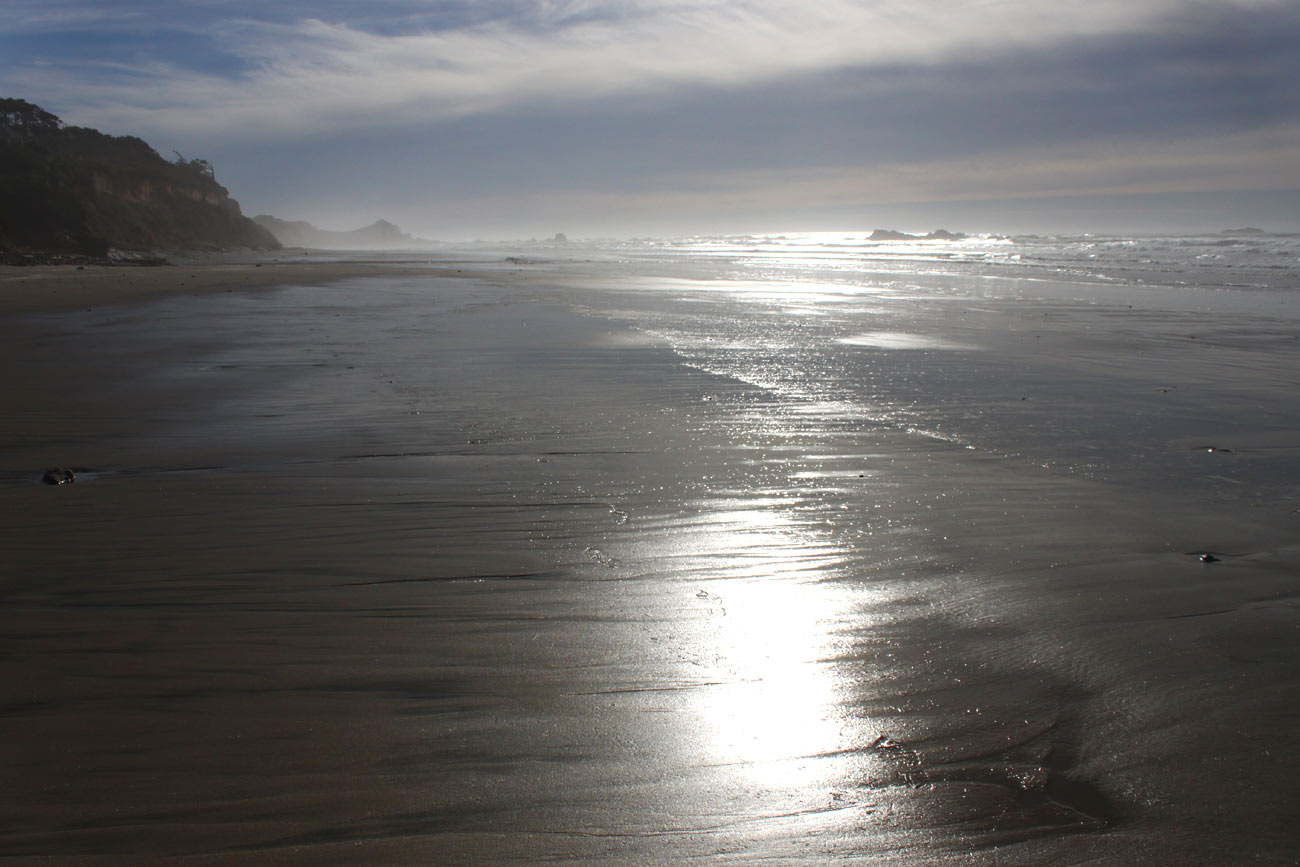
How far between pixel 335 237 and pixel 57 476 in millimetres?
191698

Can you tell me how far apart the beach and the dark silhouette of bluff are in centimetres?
3493

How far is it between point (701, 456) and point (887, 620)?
8.30 feet

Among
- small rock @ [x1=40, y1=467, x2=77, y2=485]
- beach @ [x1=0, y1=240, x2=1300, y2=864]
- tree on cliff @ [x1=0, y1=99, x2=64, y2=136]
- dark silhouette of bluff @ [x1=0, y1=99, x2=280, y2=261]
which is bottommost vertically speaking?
beach @ [x1=0, y1=240, x2=1300, y2=864]

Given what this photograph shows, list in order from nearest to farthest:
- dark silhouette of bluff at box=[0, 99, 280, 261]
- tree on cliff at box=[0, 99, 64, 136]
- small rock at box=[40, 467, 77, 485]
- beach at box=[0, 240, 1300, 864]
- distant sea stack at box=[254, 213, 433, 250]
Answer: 1. beach at box=[0, 240, 1300, 864]
2. small rock at box=[40, 467, 77, 485]
3. dark silhouette of bluff at box=[0, 99, 280, 261]
4. tree on cliff at box=[0, 99, 64, 136]
5. distant sea stack at box=[254, 213, 433, 250]

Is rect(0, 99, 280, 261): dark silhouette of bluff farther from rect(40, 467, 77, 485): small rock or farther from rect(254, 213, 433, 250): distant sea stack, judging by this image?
rect(254, 213, 433, 250): distant sea stack

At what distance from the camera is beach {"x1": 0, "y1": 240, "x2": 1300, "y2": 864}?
2107 mm

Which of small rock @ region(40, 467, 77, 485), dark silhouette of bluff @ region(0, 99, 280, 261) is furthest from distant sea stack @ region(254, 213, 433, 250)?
small rock @ region(40, 467, 77, 485)

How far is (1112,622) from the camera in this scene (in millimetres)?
3195

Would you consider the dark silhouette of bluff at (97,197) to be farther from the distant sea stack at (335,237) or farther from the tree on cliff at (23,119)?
the distant sea stack at (335,237)

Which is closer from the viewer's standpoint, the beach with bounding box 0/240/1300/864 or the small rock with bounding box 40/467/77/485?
the beach with bounding box 0/240/1300/864

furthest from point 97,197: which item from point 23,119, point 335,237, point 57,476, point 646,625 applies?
point 335,237

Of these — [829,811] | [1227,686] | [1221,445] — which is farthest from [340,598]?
[1221,445]

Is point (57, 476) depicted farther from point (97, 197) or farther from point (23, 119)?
point (23, 119)

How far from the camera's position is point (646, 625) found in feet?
10.3
